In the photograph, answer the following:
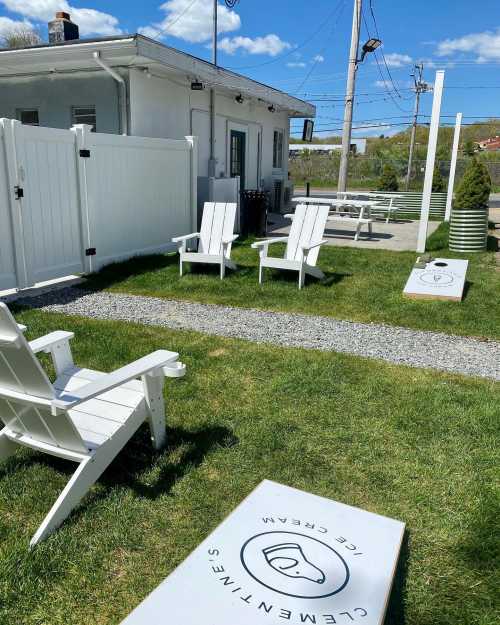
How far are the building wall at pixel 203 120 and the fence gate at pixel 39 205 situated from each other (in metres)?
3.03

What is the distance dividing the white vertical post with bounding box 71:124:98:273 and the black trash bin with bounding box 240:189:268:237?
468 centimetres

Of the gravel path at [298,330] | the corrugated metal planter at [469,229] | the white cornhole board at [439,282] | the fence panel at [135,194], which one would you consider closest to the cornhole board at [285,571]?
the gravel path at [298,330]

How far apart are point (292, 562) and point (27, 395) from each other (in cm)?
124

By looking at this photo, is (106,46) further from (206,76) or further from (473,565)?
(473,565)

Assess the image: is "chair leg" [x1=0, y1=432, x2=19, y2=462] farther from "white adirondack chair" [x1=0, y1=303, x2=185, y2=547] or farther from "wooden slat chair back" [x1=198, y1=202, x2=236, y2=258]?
"wooden slat chair back" [x1=198, y1=202, x2=236, y2=258]

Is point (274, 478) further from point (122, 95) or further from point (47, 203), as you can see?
point (122, 95)

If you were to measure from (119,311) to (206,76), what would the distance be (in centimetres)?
631

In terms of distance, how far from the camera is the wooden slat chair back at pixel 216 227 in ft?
24.3

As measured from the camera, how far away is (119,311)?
568cm

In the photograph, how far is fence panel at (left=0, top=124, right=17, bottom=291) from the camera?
5816mm

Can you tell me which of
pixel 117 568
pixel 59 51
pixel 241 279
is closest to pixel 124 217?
pixel 241 279

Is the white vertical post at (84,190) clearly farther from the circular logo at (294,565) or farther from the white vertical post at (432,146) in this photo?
the circular logo at (294,565)

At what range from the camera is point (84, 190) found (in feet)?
22.8

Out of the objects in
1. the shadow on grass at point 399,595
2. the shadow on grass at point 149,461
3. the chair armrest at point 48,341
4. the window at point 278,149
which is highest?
the window at point 278,149
